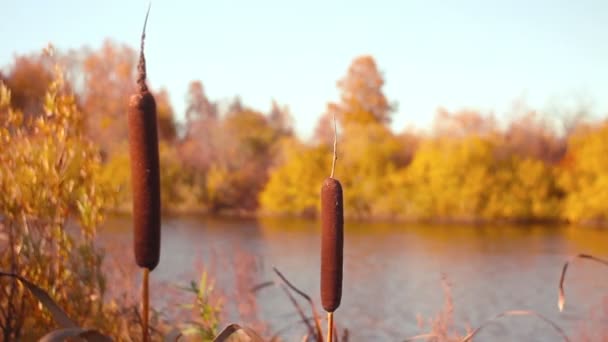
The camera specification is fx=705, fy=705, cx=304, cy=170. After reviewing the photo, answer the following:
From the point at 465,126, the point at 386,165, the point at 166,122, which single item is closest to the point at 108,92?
the point at 166,122

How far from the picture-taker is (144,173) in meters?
1.45

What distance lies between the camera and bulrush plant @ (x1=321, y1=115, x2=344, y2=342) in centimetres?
150

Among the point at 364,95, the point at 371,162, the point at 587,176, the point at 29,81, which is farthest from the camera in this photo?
the point at 364,95

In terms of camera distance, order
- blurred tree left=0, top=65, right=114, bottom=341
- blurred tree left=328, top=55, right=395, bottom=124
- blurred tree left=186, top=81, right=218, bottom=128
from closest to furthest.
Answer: blurred tree left=0, top=65, right=114, bottom=341, blurred tree left=328, top=55, right=395, bottom=124, blurred tree left=186, top=81, right=218, bottom=128

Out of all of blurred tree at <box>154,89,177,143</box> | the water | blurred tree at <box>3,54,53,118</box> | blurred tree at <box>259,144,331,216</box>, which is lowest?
the water

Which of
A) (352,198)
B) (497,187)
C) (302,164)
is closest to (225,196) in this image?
(302,164)

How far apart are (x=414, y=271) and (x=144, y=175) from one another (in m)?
17.1

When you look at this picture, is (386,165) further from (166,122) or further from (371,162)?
(166,122)

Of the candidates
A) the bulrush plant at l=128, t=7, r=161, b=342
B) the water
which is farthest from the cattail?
the water

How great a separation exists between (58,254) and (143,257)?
268 centimetres

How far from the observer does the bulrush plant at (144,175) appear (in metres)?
1.44

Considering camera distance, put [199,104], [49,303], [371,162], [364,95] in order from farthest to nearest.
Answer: [199,104]
[364,95]
[371,162]
[49,303]

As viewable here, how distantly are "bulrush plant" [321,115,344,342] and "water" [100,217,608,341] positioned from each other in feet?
15.7

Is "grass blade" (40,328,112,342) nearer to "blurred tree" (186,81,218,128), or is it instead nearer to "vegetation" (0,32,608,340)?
"vegetation" (0,32,608,340)
